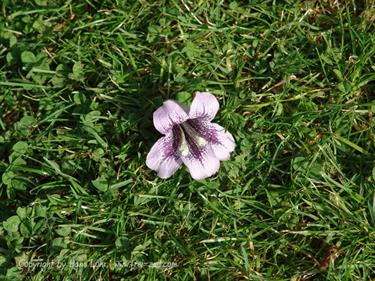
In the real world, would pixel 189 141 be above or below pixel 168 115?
below

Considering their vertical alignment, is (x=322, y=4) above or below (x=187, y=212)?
above

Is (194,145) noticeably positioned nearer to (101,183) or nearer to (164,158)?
(164,158)

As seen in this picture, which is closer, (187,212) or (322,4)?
(187,212)

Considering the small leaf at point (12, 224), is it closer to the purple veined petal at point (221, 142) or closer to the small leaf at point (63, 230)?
the small leaf at point (63, 230)

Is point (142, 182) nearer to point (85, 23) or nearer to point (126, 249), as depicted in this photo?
point (126, 249)

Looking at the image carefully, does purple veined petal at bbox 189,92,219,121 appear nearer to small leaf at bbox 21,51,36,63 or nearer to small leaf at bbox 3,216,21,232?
small leaf at bbox 21,51,36,63

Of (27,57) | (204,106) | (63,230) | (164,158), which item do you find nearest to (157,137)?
(164,158)

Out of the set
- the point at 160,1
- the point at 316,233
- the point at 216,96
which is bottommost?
the point at 316,233

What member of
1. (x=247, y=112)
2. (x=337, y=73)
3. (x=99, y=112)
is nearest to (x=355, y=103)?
(x=337, y=73)
